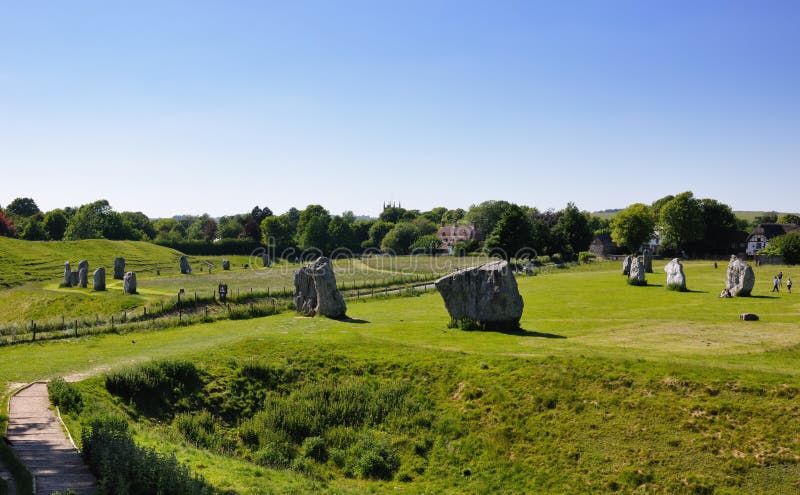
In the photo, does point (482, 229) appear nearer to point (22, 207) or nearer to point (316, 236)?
point (316, 236)

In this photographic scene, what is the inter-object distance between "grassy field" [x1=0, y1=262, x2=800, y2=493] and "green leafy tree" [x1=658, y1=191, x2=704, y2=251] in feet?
240

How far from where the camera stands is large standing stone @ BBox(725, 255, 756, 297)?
143 feet

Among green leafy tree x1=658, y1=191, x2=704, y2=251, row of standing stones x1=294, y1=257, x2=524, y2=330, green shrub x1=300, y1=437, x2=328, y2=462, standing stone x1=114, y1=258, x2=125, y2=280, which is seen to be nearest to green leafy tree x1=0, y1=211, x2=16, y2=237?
standing stone x1=114, y1=258, x2=125, y2=280

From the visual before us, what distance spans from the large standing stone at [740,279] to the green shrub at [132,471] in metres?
43.2

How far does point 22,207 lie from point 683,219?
165 metres

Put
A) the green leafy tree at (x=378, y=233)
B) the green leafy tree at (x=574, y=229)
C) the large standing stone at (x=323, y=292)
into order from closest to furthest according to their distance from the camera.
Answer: the large standing stone at (x=323, y=292) < the green leafy tree at (x=574, y=229) < the green leafy tree at (x=378, y=233)

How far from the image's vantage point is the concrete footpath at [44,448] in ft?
44.4

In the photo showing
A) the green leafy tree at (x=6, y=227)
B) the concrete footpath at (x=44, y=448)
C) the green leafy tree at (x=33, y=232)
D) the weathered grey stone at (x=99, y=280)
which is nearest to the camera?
the concrete footpath at (x=44, y=448)

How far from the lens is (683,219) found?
102m

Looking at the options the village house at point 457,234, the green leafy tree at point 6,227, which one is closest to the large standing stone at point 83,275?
the green leafy tree at point 6,227

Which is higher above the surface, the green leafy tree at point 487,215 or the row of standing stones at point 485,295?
the green leafy tree at point 487,215

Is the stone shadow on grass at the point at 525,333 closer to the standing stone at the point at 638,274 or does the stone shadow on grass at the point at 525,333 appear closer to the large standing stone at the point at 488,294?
the large standing stone at the point at 488,294

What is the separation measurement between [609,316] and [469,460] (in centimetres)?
2116

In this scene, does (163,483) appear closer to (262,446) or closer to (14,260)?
(262,446)
